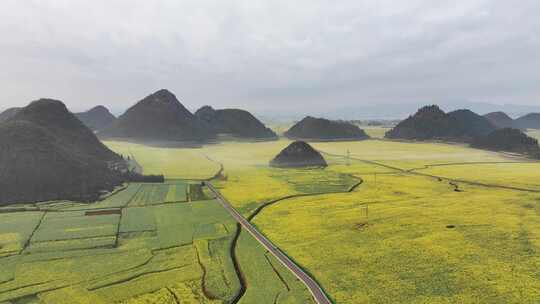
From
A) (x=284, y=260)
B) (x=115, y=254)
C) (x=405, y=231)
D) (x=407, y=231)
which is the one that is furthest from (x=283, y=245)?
(x=115, y=254)

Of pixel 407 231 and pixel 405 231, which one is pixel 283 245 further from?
pixel 407 231

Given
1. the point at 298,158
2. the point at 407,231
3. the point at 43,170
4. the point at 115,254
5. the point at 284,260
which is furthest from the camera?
the point at 298,158

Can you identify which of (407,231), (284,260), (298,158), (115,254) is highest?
(298,158)

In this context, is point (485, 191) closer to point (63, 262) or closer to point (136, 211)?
point (136, 211)

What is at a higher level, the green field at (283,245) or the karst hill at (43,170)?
the karst hill at (43,170)

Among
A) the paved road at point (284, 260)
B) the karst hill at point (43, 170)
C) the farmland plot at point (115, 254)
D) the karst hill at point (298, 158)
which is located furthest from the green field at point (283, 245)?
the karst hill at point (298, 158)

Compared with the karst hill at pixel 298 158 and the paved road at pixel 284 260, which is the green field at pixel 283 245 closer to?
the paved road at pixel 284 260

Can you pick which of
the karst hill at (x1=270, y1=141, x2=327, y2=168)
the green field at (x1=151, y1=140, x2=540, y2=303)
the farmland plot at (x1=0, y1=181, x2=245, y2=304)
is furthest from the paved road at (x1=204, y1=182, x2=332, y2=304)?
the karst hill at (x1=270, y1=141, x2=327, y2=168)

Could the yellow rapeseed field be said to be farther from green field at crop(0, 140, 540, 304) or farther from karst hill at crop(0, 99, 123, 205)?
karst hill at crop(0, 99, 123, 205)

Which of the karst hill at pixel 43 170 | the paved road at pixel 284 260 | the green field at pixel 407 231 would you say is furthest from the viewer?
the karst hill at pixel 43 170

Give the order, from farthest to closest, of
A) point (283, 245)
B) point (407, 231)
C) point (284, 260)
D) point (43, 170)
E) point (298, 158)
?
point (298, 158), point (43, 170), point (407, 231), point (283, 245), point (284, 260)

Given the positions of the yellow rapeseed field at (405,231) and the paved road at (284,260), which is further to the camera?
the yellow rapeseed field at (405,231)
